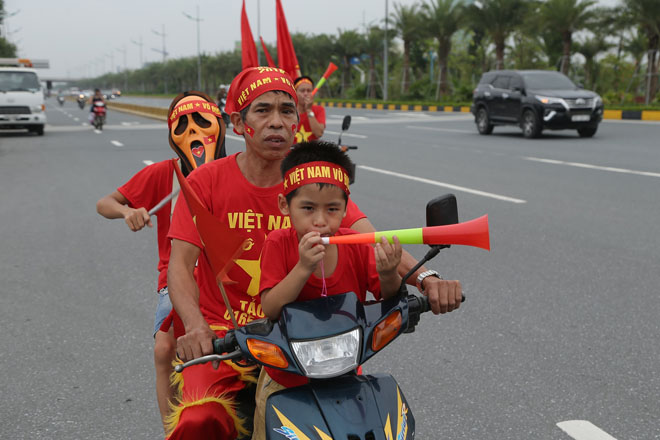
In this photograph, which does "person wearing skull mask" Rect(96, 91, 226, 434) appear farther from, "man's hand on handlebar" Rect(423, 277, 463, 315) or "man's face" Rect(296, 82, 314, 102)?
"man's face" Rect(296, 82, 314, 102)

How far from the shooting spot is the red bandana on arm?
242 cm

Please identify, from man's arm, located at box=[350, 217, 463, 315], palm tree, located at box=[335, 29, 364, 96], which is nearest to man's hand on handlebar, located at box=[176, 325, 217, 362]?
man's arm, located at box=[350, 217, 463, 315]

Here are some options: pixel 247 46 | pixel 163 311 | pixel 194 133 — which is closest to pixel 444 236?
pixel 163 311

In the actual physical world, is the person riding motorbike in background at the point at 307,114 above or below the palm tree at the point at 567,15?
below

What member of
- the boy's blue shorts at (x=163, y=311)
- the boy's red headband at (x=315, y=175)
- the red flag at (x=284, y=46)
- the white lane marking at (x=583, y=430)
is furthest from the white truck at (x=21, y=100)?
the boy's red headband at (x=315, y=175)

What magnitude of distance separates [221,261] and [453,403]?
6.15 ft

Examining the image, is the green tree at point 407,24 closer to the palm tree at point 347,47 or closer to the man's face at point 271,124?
the palm tree at point 347,47

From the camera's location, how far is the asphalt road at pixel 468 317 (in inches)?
132

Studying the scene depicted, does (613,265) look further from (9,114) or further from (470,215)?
(9,114)

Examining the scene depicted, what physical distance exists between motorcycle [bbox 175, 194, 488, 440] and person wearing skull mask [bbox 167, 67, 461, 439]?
0.34m

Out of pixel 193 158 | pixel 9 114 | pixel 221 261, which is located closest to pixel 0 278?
pixel 193 158

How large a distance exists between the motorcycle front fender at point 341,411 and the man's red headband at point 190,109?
1.73m

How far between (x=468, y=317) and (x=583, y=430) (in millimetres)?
1573

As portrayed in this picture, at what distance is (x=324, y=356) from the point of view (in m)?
1.80
